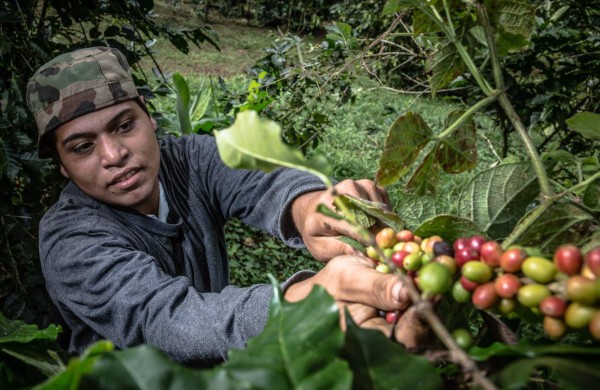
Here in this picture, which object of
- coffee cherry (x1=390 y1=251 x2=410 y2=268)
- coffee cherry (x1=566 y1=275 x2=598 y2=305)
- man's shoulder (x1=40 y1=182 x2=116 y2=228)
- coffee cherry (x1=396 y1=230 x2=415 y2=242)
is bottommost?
man's shoulder (x1=40 y1=182 x2=116 y2=228)

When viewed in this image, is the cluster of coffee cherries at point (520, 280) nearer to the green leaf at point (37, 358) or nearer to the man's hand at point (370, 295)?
the man's hand at point (370, 295)

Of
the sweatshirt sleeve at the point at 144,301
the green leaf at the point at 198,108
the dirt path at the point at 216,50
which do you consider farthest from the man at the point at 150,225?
the dirt path at the point at 216,50

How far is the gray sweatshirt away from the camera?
1.02 metres

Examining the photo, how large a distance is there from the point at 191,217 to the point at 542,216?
50.2 inches

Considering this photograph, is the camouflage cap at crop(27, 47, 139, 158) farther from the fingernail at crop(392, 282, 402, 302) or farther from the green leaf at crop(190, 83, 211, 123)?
the green leaf at crop(190, 83, 211, 123)

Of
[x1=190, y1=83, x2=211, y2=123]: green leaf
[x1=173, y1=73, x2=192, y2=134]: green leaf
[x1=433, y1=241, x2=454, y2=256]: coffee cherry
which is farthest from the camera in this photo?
[x1=190, y1=83, x2=211, y2=123]: green leaf

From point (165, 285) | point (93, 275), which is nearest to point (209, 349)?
point (165, 285)

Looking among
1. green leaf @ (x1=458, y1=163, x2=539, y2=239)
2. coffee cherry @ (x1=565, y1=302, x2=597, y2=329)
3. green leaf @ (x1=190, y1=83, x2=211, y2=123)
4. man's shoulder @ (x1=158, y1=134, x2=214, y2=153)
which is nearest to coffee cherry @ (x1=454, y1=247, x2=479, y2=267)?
coffee cherry @ (x1=565, y1=302, x2=597, y2=329)

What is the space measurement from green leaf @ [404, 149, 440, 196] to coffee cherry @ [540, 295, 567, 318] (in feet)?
1.64

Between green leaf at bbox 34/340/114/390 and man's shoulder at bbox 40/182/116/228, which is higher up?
green leaf at bbox 34/340/114/390

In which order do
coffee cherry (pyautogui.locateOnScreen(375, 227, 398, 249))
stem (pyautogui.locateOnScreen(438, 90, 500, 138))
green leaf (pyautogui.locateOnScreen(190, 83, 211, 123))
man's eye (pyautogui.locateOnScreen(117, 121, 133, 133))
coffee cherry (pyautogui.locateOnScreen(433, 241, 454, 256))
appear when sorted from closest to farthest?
coffee cherry (pyautogui.locateOnScreen(433, 241, 454, 256))
coffee cherry (pyautogui.locateOnScreen(375, 227, 398, 249))
stem (pyautogui.locateOnScreen(438, 90, 500, 138))
man's eye (pyautogui.locateOnScreen(117, 121, 133, 133))
green leaf (pyautogui.locateOnScreen(190, 83, 211, 123))

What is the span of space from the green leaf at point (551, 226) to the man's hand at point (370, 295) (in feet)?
0.58

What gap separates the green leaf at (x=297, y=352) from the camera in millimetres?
395

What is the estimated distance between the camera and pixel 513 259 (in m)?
0.51
